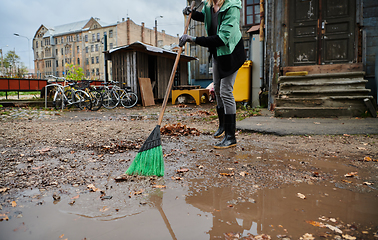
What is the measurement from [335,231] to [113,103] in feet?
36.0

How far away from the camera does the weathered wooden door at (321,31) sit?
718 cm

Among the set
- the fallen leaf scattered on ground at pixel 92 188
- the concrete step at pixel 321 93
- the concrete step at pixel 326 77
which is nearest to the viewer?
the fallen leaf scattered on ground at pixel 92 188

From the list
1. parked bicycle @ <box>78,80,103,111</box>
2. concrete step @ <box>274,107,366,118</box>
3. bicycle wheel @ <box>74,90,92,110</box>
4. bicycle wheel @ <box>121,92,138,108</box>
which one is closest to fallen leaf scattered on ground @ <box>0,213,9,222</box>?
concrete step @ <box>274,107,366,118</box>

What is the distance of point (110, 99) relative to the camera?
11086 mm

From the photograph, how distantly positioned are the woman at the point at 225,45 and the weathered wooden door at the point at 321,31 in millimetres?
4955

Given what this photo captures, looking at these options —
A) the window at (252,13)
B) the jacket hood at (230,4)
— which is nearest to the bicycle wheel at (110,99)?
the jacket hood at (230,4)

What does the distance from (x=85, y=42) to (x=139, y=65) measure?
53180 mm

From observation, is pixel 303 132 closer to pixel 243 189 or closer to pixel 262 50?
pixel 243 189

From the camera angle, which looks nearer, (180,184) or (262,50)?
(180,184)

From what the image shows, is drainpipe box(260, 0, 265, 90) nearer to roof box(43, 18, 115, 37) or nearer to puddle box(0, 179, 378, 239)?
puddle box(0, 179, 378, 239)

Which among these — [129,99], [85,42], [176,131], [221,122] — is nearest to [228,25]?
[221,122]

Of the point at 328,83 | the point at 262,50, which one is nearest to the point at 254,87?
the point at 262,50

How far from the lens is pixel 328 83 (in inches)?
239

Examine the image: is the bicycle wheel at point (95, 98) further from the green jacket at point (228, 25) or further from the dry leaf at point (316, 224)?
the dry leaf at point (316, 224)
